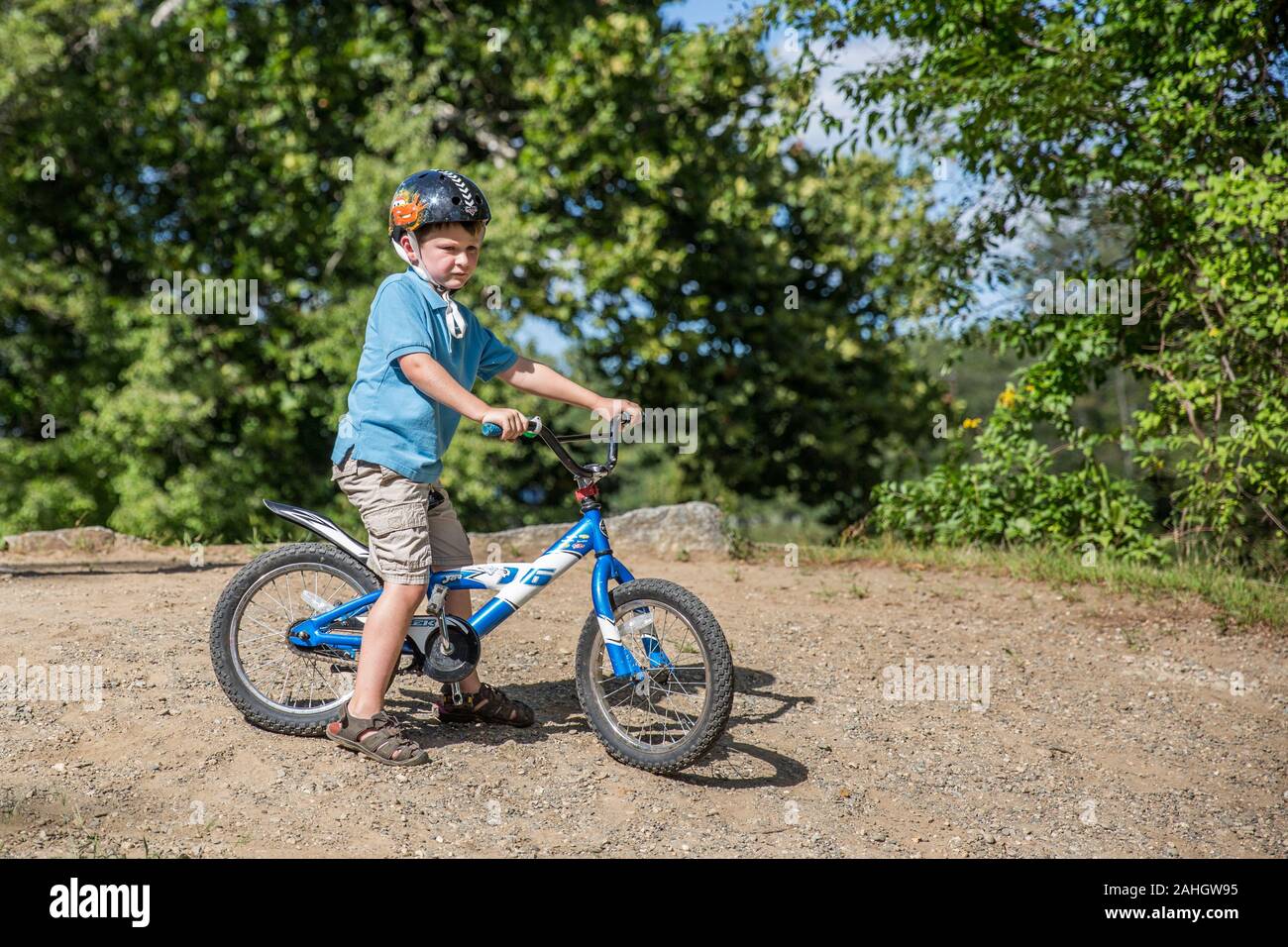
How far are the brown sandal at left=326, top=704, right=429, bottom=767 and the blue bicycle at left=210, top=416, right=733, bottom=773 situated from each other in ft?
0.50

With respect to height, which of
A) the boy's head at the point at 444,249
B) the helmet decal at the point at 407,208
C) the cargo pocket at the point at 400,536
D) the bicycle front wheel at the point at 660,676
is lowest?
the bicycle front wheel at the point at 660,676

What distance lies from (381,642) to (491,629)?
16.5 inches

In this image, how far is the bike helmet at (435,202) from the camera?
397cm

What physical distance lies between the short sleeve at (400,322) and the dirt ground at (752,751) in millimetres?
1412

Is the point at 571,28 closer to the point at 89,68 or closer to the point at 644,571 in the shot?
the point at 89,68

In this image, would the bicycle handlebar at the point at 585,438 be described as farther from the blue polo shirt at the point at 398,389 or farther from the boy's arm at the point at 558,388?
the blue polo shirt at the point at 398,389

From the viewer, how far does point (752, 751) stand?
446cm

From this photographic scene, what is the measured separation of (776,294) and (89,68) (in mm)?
7485

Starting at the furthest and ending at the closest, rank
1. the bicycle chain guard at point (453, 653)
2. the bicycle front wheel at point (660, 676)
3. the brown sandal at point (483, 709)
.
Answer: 1. the brown sandal at point (483, 709)
2. the bicycle chain guard at point (453, 653)
3. the bicycle front wheel at point (660, 676)

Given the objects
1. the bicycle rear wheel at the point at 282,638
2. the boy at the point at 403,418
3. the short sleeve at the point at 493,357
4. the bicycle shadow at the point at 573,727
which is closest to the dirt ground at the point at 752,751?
the bicycle shadow at the point at 573,727

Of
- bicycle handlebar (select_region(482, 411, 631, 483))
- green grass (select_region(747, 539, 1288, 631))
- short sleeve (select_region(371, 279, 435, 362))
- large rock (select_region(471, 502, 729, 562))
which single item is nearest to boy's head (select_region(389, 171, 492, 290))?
short sleeve (select_region(371, 279, 435, 362))

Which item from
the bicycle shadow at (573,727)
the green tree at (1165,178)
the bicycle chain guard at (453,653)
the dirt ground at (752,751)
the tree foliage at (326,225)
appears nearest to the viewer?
the dirt ground at (752,751)

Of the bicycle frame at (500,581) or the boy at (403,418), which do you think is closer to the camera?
the boy at (403,418)
